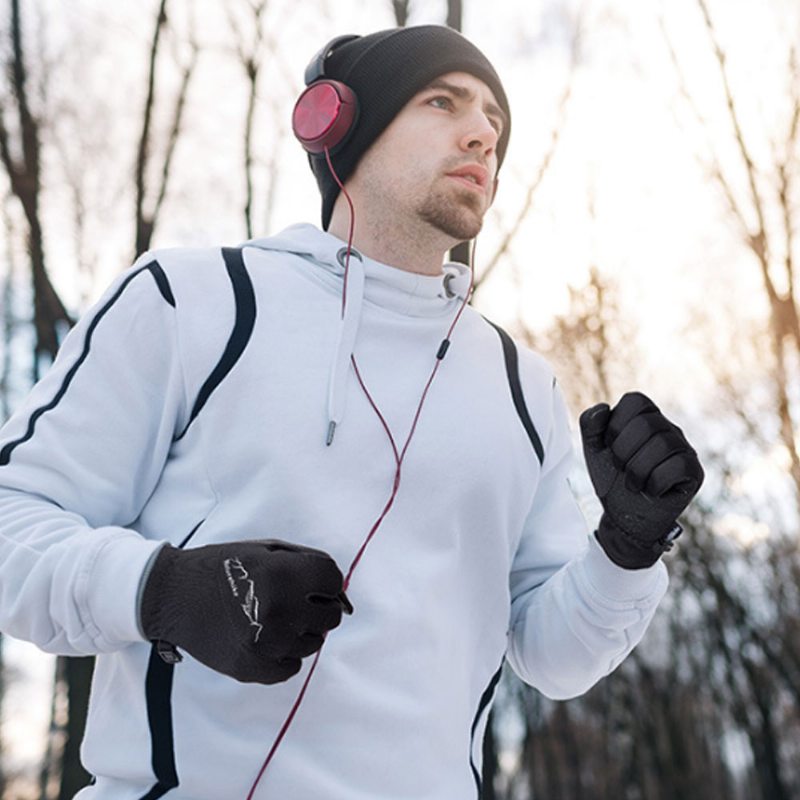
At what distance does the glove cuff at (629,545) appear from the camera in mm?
1704

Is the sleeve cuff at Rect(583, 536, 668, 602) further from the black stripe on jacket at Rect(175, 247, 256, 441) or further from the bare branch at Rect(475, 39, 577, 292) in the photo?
the bare branch at Rect(475, 39, 577, 292)

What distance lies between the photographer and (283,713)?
1572 millimetres

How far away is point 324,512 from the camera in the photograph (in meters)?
1.69

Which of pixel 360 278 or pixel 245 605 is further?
pixel 360 278

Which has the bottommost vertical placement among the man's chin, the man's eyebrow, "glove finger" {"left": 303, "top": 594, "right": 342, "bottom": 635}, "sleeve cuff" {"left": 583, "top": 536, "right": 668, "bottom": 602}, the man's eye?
"sleeve cuff" {"left": 583, "top": 536, "right": 668, "bottom": 602}

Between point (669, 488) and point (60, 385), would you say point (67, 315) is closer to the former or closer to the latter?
point (60, 385)

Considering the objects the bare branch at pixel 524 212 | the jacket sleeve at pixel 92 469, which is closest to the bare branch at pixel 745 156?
the bare branch at pixel 524 212

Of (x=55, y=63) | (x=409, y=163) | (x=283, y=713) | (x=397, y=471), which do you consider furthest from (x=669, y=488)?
(x=55, y=63)

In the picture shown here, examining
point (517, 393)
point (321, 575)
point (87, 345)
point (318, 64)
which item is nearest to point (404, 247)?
point (517, 393)

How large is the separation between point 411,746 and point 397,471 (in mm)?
469

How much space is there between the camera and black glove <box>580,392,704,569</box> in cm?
156

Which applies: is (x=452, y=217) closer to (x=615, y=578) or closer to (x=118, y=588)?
(x=615, y=578)

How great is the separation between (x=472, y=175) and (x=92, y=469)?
39.7 inches

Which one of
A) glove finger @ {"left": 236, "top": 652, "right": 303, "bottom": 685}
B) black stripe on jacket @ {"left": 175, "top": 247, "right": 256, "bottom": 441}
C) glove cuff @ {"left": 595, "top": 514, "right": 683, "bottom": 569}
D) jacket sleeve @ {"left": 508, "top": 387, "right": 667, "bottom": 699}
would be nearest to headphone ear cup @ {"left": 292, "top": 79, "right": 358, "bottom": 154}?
black stripe on jacket @ {"left": 175, "top": 247, "right": 256, "bottom": 441}
